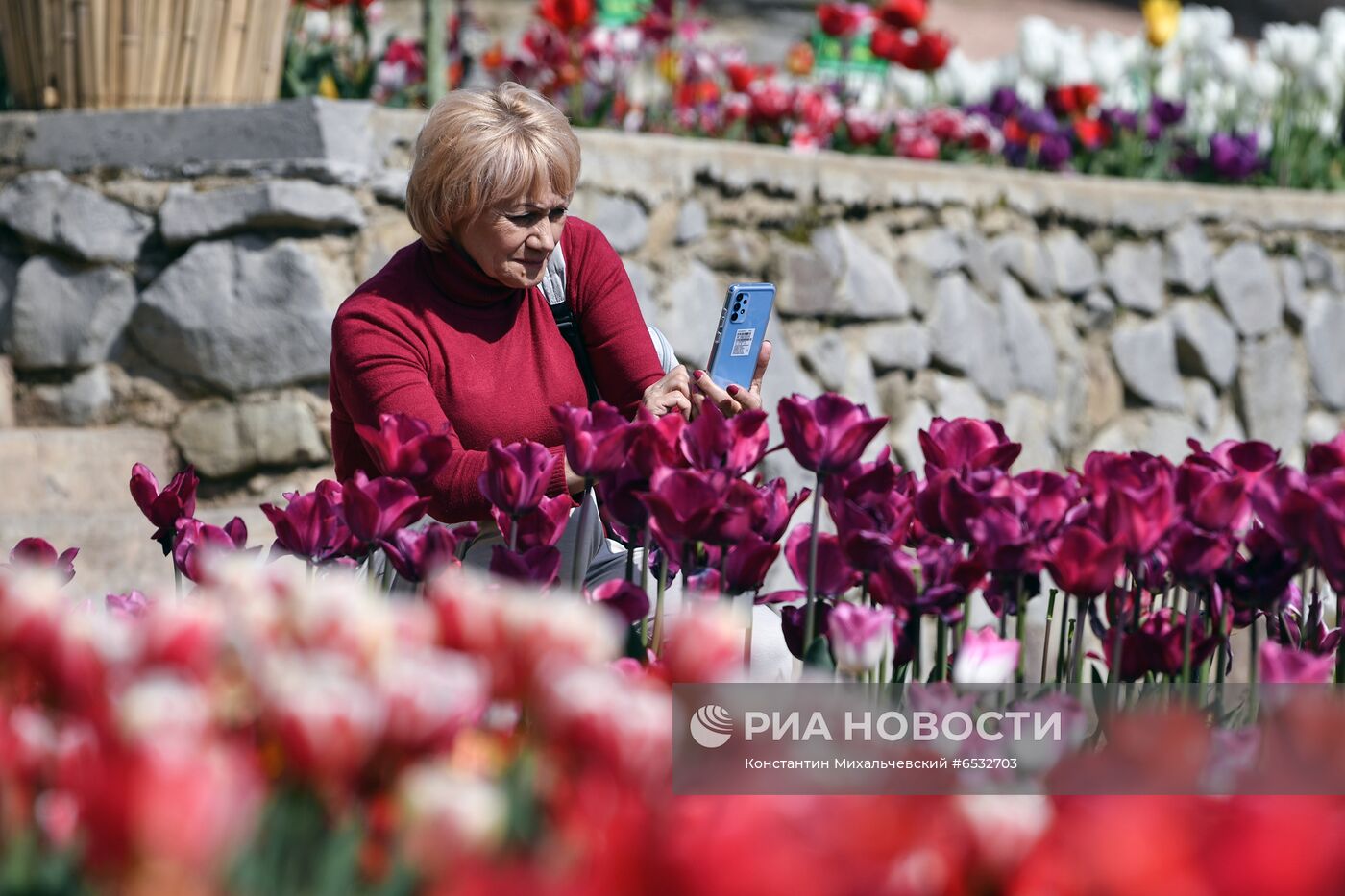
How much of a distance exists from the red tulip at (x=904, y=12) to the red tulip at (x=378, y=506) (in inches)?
184

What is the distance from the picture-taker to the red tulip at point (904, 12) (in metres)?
5.50

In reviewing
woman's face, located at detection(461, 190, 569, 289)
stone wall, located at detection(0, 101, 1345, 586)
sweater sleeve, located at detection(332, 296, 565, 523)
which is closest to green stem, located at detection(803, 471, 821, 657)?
sweater sleeve, located at detection(332, 296, 565, 523)

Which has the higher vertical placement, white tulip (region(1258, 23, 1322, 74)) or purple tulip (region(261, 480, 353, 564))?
white tulip (region(1258, 23, 1322, 74))

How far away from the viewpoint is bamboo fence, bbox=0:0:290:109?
332 cm

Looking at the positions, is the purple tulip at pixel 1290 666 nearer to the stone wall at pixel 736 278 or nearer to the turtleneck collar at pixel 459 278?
the turtleneck collar at pixel 459 278

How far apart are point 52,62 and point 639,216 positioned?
146 centimetres

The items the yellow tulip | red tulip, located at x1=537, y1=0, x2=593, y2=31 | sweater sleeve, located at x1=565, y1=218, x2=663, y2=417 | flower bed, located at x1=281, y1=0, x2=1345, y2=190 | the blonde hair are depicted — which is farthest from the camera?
the yellow tulip

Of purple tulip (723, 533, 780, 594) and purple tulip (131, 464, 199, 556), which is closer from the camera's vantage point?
purple tulip (723, 533, 780, 594)

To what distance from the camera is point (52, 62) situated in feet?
11.2

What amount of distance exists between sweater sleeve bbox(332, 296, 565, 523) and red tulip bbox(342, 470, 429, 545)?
0.61 metres

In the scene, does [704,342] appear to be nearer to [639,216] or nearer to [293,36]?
[639,216]

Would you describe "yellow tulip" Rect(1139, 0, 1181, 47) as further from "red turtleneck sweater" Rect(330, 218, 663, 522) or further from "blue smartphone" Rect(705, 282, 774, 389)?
"blue smartphone" Rect(705, 282, 774, 389)

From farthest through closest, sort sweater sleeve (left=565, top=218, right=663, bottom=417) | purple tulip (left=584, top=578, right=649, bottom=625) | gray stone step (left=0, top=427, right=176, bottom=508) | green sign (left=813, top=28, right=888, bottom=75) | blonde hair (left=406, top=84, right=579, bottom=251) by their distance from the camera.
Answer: green sign (left=813, top=28, right=888, bottom=75) → gray stone step (left=0, top=427, right=176, bottom=508) → sweater sleeve (left=565, top=218, right=663, bottom=417) → blonde hair (left=406, top=84, right=579, bottom=251) → purple tulip (left=584, top=578, right=649, bottom=625)

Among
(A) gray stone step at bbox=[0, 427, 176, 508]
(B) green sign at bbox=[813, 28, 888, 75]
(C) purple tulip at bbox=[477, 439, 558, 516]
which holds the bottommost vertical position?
(A) gray stone step at bbox=[0, 427, 176, 508]
